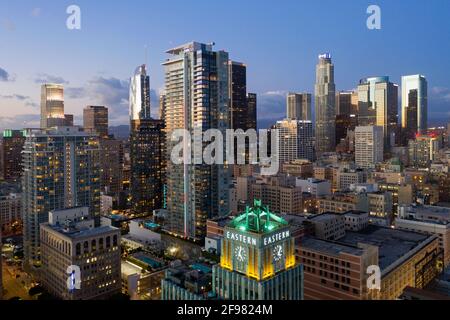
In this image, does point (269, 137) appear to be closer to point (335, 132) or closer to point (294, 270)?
point (335, 132)

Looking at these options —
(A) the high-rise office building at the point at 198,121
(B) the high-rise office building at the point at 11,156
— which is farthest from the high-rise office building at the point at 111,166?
(A) the high-rise office building at the point at 198,121

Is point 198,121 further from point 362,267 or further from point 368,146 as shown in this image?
point 368,146

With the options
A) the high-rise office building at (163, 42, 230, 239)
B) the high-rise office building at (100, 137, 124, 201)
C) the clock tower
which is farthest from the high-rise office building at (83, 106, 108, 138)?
the clock tower

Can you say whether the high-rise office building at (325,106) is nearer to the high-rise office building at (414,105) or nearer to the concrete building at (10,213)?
the high-rise office building at (414,105)

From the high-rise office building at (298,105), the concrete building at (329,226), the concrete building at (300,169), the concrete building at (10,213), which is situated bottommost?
the concrete building at (10,213)

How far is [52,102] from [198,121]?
58.2 meters

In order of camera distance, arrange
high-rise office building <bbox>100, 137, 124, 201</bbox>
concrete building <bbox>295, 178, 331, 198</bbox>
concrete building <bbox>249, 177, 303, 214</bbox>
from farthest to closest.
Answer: high-rise office building <bbox>100, 137, 124, 201</bbox>
concrete building <bbox>295, 178, 331, 198</bbox>
concrete building <bbox>249, 177, 303, 214</bbox>

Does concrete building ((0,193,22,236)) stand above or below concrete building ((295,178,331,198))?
below

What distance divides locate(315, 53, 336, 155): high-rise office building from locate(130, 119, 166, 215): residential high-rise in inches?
3070

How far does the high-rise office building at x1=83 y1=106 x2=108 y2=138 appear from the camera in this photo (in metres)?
126

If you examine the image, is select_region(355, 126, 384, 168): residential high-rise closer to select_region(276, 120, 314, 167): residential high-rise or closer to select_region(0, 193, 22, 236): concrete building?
select_region(276, 120, 314, 167): residential high-rise

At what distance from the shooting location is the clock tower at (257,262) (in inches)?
720

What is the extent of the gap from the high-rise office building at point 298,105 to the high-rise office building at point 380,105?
21.2m

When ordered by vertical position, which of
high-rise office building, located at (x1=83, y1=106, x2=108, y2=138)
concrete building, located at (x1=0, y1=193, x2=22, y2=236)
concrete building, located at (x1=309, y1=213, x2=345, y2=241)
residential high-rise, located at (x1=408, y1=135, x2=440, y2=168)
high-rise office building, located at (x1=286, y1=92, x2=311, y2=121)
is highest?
high-rise office building, located at (x1=286, y1=92, x2=311, y2=121)
